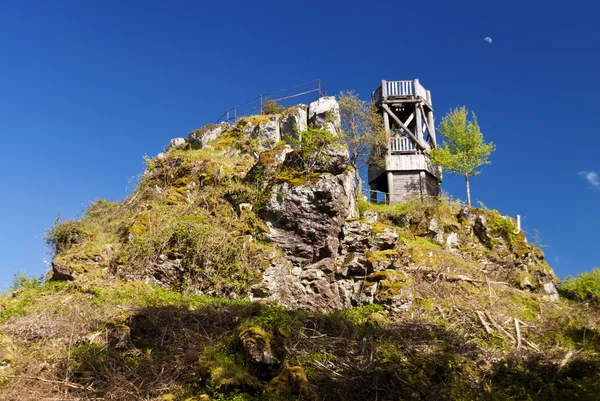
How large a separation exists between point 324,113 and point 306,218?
9600 millimetres

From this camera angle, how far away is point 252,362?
7.18 meters

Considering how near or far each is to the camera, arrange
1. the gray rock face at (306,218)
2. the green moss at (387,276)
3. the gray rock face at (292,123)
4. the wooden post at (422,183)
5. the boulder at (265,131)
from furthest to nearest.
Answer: the wooden post at (422,183) → the gray rock face at (292,123) → the boulder at (265,131) → the gray rock face at (306,218) → the green moss at (387,276)

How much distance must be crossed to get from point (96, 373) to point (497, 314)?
31.8 ft

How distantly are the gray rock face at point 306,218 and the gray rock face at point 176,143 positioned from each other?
13100mm

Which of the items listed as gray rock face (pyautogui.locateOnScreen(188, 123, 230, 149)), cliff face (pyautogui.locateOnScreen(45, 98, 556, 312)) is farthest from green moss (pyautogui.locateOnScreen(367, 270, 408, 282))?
gray rock face (pyautogui.locateOnScreen(188, 123, 230, 149))

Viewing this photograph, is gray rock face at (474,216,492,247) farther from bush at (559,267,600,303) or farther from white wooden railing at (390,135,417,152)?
white wooden railing at (390,135,417,152)

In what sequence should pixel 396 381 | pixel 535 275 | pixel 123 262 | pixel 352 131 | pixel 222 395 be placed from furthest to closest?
pixel 352 131, pixel 535 275, pixel 123 262, pixel 396 381, pixel 222 395

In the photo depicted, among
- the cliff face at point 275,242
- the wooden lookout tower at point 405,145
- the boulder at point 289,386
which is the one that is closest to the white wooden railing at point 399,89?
the wooden lookout tower at point 405,145

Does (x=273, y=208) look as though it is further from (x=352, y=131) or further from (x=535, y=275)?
(x=352, y=131)

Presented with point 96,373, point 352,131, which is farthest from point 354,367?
point 352,131

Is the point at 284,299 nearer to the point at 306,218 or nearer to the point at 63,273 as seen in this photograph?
the point at 306,218

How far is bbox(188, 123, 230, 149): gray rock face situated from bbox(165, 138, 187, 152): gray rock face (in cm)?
96

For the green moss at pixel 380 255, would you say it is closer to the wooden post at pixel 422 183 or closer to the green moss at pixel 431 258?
the green moss at pixel 431 258

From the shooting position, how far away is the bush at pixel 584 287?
639 inches
